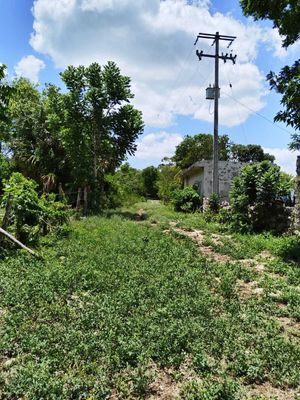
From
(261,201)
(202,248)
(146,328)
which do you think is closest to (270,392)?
(146,328)

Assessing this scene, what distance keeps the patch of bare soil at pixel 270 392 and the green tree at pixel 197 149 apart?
117ft

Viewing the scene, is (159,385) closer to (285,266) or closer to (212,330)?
(212,330)

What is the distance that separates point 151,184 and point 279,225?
3189 centimetres

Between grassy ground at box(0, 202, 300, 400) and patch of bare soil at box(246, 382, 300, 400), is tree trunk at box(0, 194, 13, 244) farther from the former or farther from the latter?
patch of bare soil at box(246, 382, 300, 400)

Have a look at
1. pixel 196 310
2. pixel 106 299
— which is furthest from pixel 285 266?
pixel 106 299

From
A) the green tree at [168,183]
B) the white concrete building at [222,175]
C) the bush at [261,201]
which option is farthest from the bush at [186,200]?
the bush at [261,201]

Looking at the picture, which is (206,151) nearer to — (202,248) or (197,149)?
(197,149)

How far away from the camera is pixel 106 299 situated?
534 centimetres

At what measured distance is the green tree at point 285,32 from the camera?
8.45 m

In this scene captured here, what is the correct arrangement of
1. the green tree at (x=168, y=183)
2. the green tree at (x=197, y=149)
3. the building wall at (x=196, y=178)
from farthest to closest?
1. the green tree at (x=197, y=149)
2. the green tree at (x=168, y=183)
3. the building wall at (x=196, y=178)

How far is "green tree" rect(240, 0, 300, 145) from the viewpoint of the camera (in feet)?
27.7

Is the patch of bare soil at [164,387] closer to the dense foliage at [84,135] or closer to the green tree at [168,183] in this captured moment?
the dense foliage at [84,135]

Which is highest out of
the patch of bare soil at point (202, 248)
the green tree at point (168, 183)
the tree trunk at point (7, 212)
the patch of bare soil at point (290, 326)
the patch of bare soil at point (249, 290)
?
the green tree at point (168, 183)

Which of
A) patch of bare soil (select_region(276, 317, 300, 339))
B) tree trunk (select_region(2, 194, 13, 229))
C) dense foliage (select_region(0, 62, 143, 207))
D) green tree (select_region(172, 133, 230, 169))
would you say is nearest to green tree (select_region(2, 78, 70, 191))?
dense foliage (select_region(0, 62, 143, 207))
